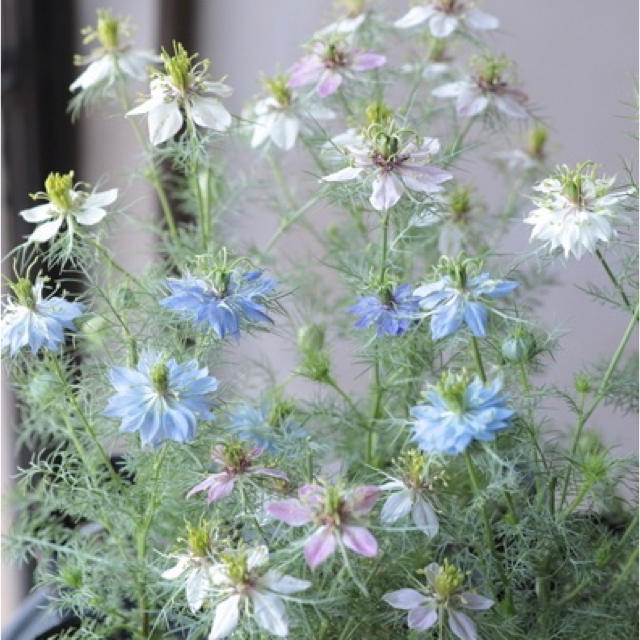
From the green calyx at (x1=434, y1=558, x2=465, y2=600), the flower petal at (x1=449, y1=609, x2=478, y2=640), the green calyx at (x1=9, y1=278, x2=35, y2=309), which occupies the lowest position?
the flower petal at (x1=449, y1=609, x2=478, y2=640)

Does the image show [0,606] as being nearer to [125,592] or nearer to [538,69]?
[125,592]

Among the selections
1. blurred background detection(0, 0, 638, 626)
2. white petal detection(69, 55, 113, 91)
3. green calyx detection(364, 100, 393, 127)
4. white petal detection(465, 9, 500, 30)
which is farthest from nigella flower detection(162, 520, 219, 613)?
blurred background detection(0, 0, 638, 626)

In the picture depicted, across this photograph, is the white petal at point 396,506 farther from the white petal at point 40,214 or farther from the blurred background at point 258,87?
the blurred background at point 258,87

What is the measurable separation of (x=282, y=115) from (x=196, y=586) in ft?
1.50

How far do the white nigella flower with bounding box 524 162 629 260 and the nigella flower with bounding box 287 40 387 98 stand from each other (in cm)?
25

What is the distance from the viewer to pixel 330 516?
645 millimetres

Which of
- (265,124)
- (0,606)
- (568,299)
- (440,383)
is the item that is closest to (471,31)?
(265,124)

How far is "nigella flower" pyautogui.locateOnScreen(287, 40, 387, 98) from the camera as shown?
95 centimetres

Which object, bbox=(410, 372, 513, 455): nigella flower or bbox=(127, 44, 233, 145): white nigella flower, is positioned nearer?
bbox=(410, 372, 513, 455): nigella flower

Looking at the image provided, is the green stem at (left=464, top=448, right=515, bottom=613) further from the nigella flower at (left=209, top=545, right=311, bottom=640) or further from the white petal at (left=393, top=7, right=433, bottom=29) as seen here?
the white petal at (left=393, top=7, right=433, bottom=29)

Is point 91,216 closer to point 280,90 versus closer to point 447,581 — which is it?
point 280,90

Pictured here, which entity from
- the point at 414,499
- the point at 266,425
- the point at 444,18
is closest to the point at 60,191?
the point at 266,425

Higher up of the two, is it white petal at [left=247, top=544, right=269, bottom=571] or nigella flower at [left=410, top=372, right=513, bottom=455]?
nigella flower at [left=410, top=372, right=513, bottom=455]

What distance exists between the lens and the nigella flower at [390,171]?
76cm
